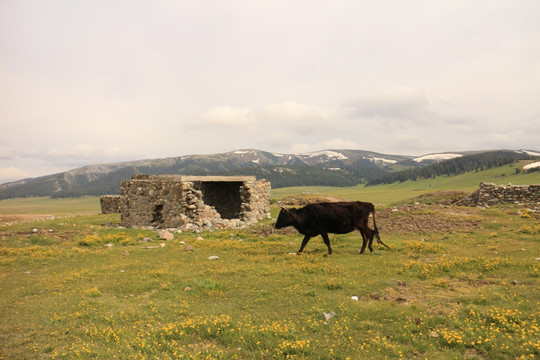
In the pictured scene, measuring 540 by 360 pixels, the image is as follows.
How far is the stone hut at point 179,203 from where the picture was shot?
2425 cm

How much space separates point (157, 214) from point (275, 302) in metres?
20.2

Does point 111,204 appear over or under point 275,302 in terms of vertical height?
over

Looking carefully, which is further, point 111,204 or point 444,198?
point 111,204

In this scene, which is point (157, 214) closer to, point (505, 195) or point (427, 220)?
point (427, 220)

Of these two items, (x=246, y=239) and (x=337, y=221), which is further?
(x=246, y=239)

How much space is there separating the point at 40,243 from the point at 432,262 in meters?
22.2

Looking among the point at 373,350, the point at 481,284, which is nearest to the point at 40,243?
the point at 373,350

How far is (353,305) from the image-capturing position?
8.05 metres

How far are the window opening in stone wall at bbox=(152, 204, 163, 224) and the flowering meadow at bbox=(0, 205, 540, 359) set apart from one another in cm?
930

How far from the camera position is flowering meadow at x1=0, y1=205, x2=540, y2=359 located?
617 cm

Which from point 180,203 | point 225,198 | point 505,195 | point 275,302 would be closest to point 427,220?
point 275,302

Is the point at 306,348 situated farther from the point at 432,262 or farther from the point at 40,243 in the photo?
the point at 40,243

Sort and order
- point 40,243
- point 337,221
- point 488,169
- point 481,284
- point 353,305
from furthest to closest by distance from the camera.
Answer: point 488,169 < point 40,243 < point 337,221 < point 481,284 < point 353,305

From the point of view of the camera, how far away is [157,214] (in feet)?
86.1
